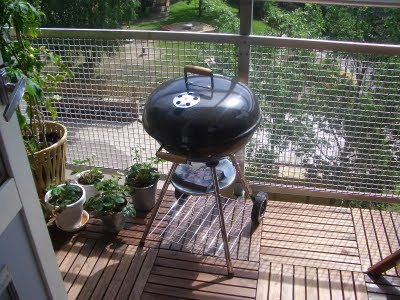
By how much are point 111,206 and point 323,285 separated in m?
1.19

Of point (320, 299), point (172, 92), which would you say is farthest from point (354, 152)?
point (172, 92)

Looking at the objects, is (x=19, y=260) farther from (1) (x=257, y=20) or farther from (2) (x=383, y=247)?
(1) (x=257, y=20)

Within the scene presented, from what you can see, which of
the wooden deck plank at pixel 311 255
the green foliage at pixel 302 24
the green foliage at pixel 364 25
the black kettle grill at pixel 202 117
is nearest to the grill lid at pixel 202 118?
the black kettle grill at pixel 202 117

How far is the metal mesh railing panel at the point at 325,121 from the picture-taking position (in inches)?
91.3

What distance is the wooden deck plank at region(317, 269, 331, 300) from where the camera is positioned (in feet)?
6.68

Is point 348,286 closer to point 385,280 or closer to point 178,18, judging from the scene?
point 385,280

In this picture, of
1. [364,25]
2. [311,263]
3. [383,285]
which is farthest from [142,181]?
[364,25]

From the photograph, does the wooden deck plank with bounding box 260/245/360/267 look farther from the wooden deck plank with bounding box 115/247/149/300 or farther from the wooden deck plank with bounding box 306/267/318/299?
the wooden deck plank with bounding box 115/247/149/300

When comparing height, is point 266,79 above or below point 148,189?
above

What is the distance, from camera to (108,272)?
85.7 inches

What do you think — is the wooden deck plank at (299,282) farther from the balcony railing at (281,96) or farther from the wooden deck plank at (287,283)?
the balcony railing at (281,96)

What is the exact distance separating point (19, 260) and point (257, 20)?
7.65m

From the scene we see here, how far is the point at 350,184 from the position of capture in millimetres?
2637

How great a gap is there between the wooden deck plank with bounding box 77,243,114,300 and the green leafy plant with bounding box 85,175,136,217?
0.20 metres
